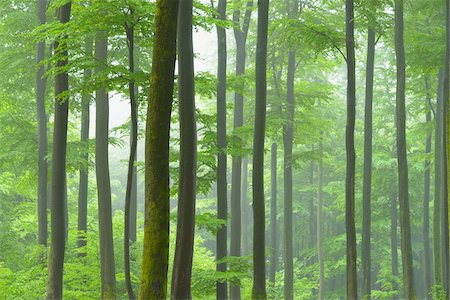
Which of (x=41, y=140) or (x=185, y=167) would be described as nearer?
(x=185, y=167)

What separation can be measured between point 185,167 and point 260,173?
150 inches

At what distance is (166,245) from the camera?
364 inches

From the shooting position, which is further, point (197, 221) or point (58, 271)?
point (197, 221)

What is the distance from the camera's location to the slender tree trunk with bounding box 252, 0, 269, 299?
14.8m

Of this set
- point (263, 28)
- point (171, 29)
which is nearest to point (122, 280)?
point (263, 28)


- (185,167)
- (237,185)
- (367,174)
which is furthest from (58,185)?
(367,174)

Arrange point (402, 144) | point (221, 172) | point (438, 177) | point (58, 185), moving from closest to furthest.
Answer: point (58, 185)
point (221, 172)
point (402, 144)
point (438, 177)

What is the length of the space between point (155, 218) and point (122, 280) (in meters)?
9.35

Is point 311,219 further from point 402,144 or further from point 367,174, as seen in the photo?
point 402,144

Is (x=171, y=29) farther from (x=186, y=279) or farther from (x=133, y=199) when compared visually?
(x=133, y=199)

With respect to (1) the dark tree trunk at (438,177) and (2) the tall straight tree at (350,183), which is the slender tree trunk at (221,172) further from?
(1) the dark tree trunk at (438,177)

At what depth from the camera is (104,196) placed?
56.0ft

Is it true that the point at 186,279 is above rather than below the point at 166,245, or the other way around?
below

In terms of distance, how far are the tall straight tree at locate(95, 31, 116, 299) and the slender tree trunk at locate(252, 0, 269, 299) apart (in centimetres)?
418
